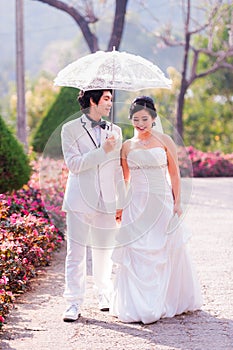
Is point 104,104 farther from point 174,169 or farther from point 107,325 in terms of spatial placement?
point 107,325

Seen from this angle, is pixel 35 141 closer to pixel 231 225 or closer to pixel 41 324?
pixel 231 225

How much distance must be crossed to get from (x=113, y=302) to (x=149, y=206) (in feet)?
2.41

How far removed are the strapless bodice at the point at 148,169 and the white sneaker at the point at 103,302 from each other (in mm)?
849

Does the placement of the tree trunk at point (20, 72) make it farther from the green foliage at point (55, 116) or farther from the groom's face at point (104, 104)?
the groom's face at point (104, 104)

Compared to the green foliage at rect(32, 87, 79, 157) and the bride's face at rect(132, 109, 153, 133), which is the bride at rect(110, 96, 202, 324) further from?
the green foliage at rect(32, 87, 79, 157)

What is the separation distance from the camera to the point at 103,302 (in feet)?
19.6

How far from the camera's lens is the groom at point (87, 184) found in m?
5.57

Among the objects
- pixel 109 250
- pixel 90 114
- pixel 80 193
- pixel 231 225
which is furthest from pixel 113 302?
pixel 231 225

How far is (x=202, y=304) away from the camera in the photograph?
19.5ft

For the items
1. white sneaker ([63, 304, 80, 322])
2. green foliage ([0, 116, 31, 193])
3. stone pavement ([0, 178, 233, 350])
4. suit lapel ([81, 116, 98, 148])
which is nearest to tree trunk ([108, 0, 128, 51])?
green foliage ([0, 116, 31, 193])

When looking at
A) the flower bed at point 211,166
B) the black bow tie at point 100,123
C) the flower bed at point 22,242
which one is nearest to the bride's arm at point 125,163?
the black bow tie at point 100,123

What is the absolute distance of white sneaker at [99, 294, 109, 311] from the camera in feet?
19.5

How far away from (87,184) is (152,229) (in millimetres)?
581

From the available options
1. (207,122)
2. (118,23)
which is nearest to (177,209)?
(118,23)
